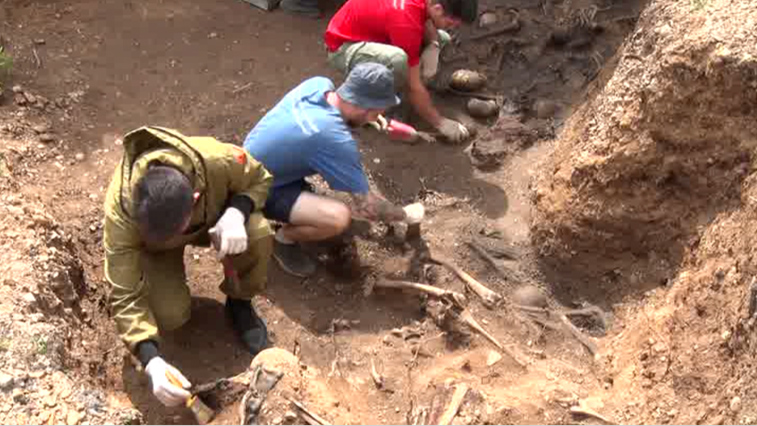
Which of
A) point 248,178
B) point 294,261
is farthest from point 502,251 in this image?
point 248,178

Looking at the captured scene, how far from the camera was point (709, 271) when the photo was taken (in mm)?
4328

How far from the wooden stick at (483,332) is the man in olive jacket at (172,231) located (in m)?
1.10

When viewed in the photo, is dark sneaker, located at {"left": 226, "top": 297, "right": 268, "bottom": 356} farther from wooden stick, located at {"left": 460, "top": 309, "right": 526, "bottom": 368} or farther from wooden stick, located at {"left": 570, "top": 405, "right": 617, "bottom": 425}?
wooden stick, located at {"left": 570, "top": 405, "right": 617, "bottom": 425}

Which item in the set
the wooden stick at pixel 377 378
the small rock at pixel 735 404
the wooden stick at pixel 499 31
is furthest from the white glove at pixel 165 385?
the wooden stick at pixel 499 31

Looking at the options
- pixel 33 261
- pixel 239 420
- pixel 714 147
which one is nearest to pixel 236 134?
pixel 33 261

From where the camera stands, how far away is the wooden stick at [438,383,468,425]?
3.79 m

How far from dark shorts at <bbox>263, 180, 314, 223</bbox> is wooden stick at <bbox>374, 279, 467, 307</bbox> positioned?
672mm

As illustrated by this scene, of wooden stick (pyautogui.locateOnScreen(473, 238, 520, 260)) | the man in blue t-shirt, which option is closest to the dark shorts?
the man in blue t-shirt

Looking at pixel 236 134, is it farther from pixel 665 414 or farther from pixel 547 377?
pixel 665 414

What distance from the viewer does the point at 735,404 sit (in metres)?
3.57

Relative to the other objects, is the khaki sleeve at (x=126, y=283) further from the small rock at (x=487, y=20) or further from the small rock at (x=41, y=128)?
the small rock at (x=487, y=20)

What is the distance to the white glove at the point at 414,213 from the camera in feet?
16.6

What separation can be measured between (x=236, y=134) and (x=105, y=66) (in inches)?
46.4

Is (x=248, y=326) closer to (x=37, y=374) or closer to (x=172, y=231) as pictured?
(x=172, y=231)
